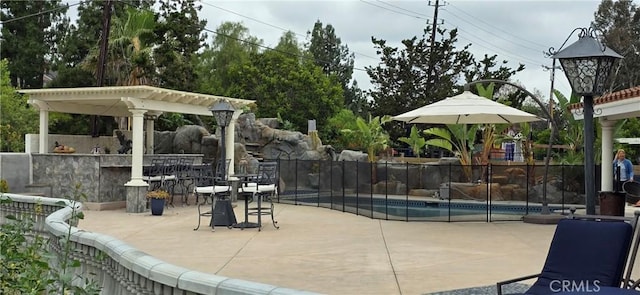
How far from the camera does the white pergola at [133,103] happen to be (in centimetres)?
1574

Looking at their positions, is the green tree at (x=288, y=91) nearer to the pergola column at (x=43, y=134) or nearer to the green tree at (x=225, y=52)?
the green tree at (x=225, y=52)

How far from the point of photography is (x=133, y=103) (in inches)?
616

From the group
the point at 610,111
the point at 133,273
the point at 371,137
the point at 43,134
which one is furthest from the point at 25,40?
the point at 133,273

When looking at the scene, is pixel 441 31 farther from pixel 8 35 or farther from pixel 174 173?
pixel 8 35

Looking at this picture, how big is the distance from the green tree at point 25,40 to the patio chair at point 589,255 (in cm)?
3369

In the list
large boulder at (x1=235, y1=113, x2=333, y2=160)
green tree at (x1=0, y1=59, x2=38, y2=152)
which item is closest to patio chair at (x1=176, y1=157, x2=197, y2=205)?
large boulder at (x1=235, y1=113, x2=333, y2=160)

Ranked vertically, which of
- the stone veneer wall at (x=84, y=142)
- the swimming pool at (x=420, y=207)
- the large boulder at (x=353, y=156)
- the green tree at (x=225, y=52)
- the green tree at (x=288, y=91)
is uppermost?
the green tree at (x=225, y=52)

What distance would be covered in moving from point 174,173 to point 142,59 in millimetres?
8307

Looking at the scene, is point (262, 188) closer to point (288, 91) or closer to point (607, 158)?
point (607, 158)

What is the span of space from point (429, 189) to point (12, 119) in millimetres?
19288

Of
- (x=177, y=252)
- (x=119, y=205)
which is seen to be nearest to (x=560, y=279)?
(x=177, y=252)

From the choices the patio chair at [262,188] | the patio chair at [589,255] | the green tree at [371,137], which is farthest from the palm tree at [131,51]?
the patio chair at [589,255]

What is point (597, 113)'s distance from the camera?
13.5 meters

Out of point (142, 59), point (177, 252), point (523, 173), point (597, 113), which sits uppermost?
point (142, 59)
